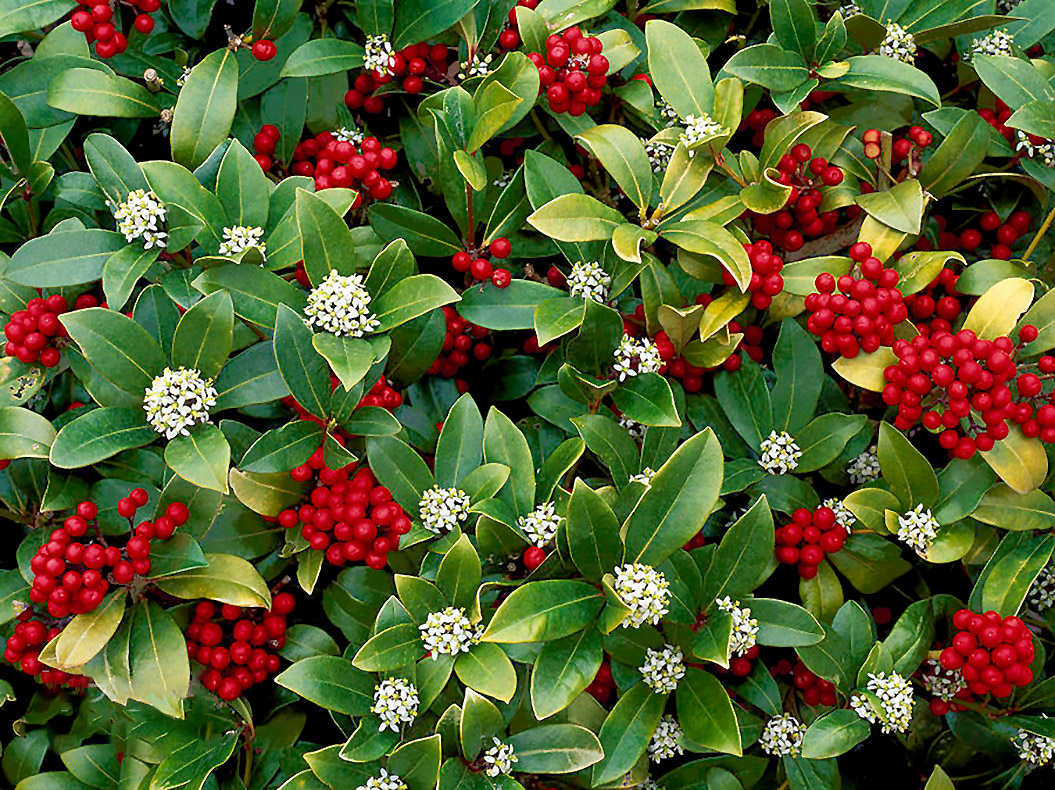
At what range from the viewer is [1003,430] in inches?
64.2

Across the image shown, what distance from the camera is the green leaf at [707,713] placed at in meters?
1.51

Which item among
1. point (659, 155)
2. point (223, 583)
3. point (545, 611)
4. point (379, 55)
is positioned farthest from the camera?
point (659, 155)

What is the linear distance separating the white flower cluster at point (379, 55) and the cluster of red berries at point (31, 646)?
45.2 inches

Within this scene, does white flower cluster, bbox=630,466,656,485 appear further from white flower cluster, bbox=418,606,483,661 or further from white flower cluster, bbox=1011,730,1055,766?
white flower cluster, bbox=1011,730,1055,766

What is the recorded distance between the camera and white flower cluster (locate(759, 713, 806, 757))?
1.73 metres

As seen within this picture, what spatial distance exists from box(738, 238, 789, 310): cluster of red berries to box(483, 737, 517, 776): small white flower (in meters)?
0.89

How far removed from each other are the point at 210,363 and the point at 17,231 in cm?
57

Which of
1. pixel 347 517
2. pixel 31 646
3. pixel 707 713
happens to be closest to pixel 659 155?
pixel 347 517

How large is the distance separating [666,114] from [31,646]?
1.51 m

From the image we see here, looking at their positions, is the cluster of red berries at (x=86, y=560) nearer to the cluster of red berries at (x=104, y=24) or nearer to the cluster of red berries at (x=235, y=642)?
the cluster of red berries at (x=235, y=642)

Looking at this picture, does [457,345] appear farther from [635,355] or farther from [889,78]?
[889,78]

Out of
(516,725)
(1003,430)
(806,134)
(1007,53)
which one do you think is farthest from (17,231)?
(1007,53)

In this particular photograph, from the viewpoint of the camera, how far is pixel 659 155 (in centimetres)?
192

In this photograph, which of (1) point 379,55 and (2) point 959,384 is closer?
(2) point 959,384
